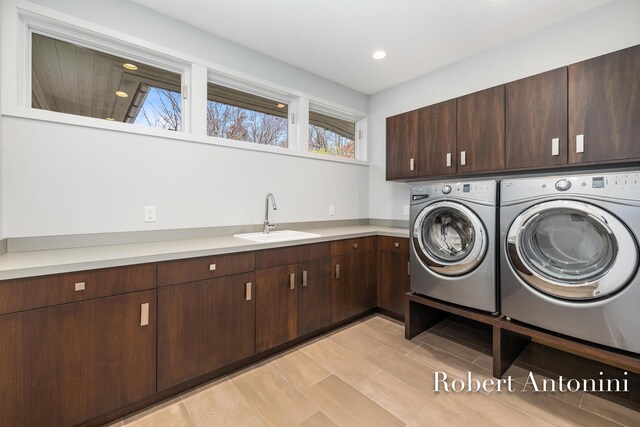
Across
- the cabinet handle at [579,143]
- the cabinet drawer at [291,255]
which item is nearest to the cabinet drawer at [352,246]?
the cabinet drawer at [291,255]

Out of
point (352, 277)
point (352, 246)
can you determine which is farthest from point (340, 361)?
point (352, 246)

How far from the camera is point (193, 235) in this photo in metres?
2.20

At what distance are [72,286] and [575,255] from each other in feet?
8.95

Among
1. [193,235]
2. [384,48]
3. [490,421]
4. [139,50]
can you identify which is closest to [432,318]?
[490,421]

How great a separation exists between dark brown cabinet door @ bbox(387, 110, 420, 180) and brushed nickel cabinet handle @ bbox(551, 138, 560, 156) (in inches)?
41.3

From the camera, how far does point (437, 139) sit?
2621 millimetres

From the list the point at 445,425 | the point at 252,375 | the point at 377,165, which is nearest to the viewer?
the point at 445,425

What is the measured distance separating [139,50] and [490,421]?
3.22 meters

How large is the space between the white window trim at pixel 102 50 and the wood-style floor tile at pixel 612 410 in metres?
2.78

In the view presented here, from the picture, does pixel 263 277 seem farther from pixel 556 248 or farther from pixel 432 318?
pixel 556 248

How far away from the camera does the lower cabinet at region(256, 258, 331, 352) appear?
79.4 inches

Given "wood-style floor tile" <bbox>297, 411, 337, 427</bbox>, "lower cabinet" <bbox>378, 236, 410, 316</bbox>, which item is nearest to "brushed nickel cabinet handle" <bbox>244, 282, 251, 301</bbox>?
"wood-style floor tile" <bbox>297, 411, 337, 427</bbox>

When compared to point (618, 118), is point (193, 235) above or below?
below

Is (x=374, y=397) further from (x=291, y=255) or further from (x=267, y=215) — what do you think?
(x=267, y=215)
